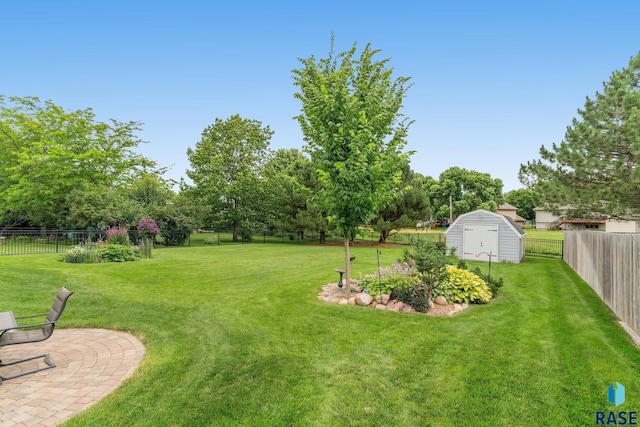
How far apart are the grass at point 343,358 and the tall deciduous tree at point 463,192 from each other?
44.5 m

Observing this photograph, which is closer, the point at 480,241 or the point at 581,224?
the point at 480,241

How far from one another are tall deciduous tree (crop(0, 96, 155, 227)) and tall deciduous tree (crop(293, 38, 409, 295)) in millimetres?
21269

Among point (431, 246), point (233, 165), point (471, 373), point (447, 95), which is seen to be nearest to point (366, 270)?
point (431, 246)

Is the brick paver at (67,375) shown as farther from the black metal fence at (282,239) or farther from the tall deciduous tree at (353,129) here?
the black metal fence at (282,239)

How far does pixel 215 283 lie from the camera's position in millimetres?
9547

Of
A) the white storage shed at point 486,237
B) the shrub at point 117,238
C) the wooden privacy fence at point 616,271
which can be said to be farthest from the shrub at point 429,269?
the shrub at point 117,238

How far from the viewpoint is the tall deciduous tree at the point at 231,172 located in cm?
2589

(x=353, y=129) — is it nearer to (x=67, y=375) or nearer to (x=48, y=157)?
(x=67, y=375)

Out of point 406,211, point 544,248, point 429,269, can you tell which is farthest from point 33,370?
point 406,211

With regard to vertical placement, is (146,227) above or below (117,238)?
above

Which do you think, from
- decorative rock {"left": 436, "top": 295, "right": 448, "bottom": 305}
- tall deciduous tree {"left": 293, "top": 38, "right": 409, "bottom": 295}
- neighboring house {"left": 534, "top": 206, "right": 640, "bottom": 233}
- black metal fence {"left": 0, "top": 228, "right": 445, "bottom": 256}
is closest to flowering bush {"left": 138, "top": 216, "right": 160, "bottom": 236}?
black metal fence {"left": 0, "top": 228, "right": 445, "bottom": 256}

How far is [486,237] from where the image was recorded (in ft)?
50.7

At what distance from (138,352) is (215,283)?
489 cm

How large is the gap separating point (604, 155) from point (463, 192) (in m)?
40.7
